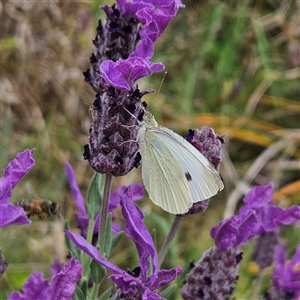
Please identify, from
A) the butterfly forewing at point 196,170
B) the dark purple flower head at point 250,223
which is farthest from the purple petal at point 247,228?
the butterfly forewing at point 196,170

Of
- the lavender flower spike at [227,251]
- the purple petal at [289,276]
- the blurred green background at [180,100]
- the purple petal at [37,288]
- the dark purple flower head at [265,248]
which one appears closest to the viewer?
the purple petal at [37,288]

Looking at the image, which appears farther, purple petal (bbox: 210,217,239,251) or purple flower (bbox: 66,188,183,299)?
purple petal (bbox: 210,217,239,251)

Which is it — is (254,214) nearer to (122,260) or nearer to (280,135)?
(122,260)

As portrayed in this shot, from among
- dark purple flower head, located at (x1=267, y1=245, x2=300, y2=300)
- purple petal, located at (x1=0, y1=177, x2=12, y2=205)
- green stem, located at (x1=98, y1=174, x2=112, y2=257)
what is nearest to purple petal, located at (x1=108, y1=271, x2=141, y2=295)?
green stem, located at (x1=98, y1=174, x2=112, y2=257)

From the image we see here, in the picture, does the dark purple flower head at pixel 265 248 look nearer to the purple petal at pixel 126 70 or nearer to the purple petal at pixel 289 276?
the purple petal at pixel 289 276

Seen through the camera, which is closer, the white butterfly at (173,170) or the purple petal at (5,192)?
the purple petal at (5,192)

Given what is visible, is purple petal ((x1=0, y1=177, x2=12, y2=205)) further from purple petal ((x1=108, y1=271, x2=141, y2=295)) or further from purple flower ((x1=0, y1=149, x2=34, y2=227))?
purple petal ((x1=108, y1=271, x2=141, y2=295))
